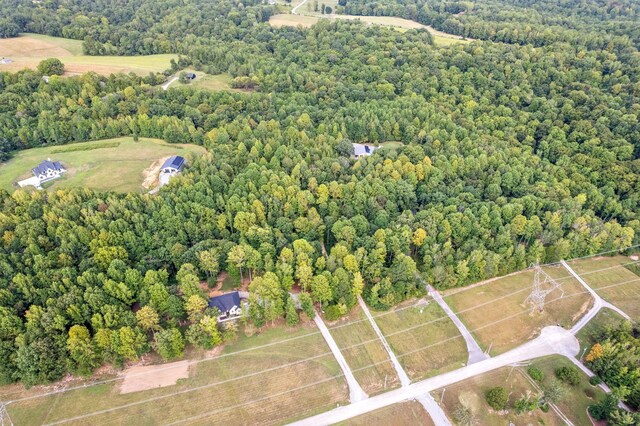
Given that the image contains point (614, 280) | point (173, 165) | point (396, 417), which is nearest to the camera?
point (396, 417)

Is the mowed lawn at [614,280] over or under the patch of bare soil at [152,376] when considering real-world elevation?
over

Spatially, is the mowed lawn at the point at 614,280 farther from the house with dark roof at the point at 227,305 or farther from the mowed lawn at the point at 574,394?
the house with dark roof at the point at 227,305

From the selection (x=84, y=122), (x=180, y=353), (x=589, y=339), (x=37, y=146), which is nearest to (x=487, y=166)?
(x=589, y=339)

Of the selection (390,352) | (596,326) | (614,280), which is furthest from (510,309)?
(614,280)

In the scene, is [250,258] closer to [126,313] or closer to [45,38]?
[126,313]

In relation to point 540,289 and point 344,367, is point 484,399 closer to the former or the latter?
point 344,367

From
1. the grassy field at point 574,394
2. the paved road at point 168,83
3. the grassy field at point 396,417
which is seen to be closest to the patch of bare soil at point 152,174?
the paved road at point 168,83

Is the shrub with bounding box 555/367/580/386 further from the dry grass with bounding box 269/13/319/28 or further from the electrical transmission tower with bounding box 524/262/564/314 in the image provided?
the dry grass with bounding box 269/13/319/28
